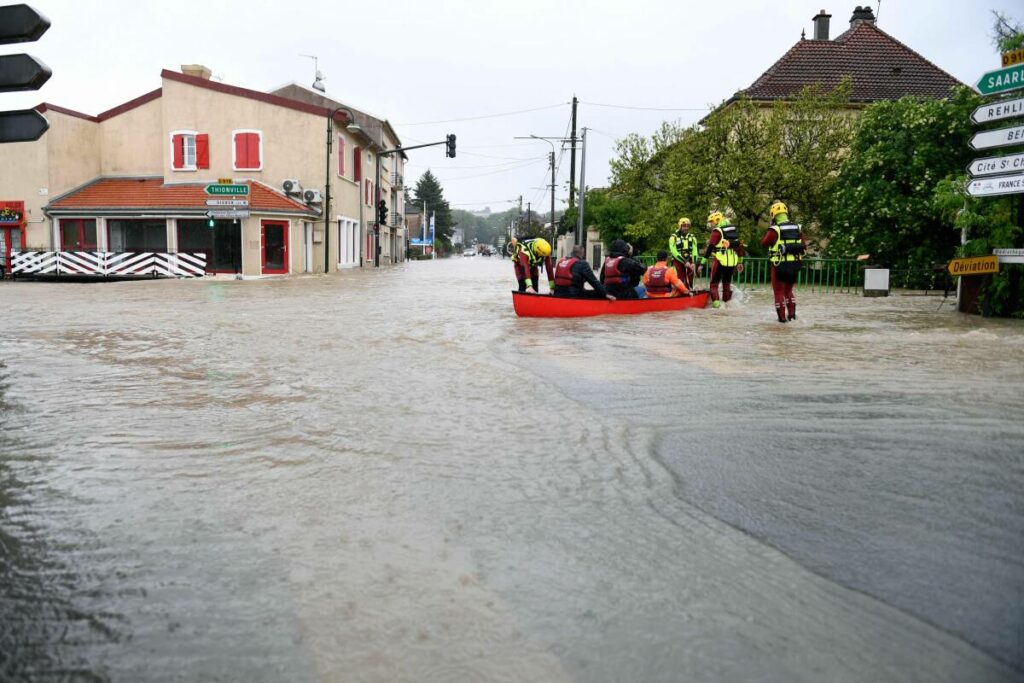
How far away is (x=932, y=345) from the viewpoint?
10.8 metres

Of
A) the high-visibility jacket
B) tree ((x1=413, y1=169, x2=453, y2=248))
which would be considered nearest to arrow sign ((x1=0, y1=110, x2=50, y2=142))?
the high-visibility jacket

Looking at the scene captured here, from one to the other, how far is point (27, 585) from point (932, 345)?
1031cm

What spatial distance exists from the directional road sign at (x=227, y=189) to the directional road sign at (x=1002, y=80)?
23507 mm

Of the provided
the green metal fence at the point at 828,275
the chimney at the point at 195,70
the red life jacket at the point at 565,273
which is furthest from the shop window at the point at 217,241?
the red life jacket at the point at 565,273

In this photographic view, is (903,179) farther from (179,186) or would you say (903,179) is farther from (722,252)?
(179,186)

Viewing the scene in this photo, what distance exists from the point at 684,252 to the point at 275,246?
19.3 m

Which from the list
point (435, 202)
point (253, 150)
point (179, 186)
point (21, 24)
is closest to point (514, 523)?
point (21, 24)

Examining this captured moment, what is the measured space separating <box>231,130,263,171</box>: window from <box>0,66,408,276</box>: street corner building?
0.13 feet

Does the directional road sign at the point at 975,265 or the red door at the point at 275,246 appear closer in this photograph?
the directional road sign at the point at 975,265

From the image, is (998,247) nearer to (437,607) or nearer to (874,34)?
(437,607)

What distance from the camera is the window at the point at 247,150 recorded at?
34281 millimetres

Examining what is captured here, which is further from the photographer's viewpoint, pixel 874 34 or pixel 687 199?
pixel 874 34

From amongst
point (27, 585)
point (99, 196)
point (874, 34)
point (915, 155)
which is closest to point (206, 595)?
point (27, 585)

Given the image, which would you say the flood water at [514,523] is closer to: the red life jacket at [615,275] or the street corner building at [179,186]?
the red life jacket at [615,275]
